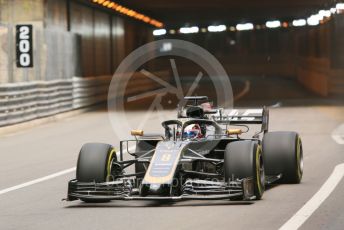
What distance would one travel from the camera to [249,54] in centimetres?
9725

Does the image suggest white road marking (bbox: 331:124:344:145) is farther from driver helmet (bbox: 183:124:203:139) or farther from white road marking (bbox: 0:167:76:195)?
driver helmet (bbox: 183:124:203:139)

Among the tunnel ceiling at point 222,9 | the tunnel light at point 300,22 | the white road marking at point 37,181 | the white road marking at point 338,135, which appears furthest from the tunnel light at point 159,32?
the white road marking at point 37,181

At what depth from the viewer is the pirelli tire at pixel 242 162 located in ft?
37.7

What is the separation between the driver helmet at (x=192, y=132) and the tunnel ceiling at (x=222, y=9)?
36.2 meters

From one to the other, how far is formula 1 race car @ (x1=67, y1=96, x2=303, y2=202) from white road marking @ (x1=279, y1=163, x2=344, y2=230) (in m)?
0.57

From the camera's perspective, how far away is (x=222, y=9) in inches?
2447

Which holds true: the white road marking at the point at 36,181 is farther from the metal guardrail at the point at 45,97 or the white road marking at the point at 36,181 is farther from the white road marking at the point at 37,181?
the metal guardrail at the point at 45,97

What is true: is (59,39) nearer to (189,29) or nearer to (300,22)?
(300,22)

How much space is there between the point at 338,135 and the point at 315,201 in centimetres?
1109

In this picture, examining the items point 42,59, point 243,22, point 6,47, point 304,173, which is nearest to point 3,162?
point 304,173

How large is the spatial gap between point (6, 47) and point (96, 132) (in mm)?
5097

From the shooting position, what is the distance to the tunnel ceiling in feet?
170

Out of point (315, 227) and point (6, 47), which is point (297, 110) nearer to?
point (6, 47)

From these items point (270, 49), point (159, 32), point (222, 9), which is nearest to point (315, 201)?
point (222, 9)
